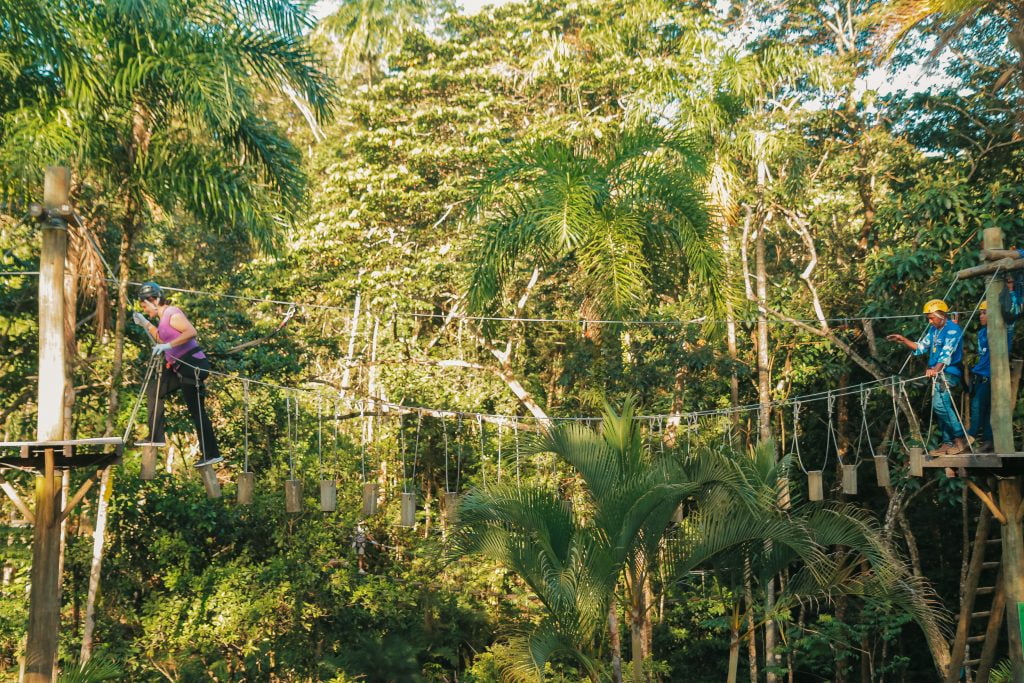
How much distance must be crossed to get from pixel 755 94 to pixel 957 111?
184 centimetres

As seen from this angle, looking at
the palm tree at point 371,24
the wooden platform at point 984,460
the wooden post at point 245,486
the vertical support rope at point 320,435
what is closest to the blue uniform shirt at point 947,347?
the wooden platform at point 984,460

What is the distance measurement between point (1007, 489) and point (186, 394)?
4.85 metres

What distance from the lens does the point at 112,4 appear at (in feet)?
22.8

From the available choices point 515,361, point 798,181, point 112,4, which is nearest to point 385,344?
point 515,361

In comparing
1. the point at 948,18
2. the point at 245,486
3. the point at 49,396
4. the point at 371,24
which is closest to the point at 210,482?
the point at 245,486

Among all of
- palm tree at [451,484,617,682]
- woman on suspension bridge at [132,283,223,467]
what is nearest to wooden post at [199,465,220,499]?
woman on suspension bridge at [132,283,223,467]

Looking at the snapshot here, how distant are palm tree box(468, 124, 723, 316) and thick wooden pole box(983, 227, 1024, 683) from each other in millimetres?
2802

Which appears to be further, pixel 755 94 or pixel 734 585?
pixel 755 94

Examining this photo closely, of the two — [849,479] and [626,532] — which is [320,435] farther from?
[849,479]

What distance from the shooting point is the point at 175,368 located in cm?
637

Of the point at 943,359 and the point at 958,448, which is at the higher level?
the point at 943,359

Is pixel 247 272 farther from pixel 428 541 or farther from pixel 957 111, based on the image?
pixel 957 111

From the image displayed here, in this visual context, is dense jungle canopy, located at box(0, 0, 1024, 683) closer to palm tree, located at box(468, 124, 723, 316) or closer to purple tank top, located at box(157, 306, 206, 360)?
palm tree, located at box(468, 124, 723, 316)

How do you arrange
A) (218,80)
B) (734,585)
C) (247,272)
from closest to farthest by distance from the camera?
(218,80), (734,585), (247,272)
